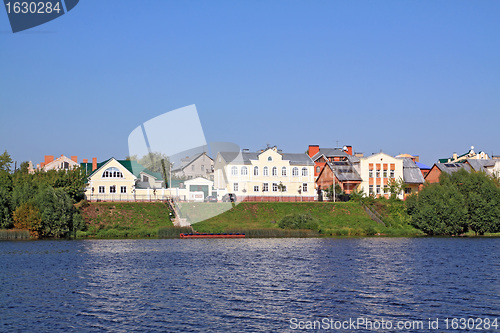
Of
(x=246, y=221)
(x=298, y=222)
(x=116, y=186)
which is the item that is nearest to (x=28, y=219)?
(x=116, y=186)

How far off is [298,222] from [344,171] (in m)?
29.7

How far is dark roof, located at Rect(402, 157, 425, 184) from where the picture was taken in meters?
107

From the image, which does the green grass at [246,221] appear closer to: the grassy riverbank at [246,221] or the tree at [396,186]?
the grassy riverbank at [246,221]

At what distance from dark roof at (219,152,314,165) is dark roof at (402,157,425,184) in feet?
61.4

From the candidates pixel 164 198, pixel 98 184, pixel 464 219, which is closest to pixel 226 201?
pixel 164 198

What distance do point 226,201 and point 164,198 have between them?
1039 centimetres

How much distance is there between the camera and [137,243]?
218 ft

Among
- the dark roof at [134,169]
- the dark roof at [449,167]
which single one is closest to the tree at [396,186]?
the dark roof at [449,167]

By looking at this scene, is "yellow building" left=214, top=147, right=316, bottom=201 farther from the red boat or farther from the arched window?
the red boat

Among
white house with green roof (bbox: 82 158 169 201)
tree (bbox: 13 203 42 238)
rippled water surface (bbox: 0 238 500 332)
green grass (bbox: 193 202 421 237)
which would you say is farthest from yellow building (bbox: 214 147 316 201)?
rippled water surface (bbox: 0 238 500 332)

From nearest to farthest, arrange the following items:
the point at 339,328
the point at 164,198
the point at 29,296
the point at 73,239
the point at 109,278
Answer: the point at 339,328
the point at 29,296
the point at 109,278
the point at 73,239
the point at 164,198

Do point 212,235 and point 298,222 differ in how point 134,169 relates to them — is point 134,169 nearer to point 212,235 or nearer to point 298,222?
point 212,235

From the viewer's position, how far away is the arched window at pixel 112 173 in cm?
9556

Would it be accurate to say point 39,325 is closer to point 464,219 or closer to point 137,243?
point 137,243
